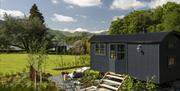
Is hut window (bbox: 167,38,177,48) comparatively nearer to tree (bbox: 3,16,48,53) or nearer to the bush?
the bush

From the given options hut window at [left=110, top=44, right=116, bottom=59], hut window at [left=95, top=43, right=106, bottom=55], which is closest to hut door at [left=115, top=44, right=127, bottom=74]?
hut window at [left=110, top=44, right=116, bottom=59]

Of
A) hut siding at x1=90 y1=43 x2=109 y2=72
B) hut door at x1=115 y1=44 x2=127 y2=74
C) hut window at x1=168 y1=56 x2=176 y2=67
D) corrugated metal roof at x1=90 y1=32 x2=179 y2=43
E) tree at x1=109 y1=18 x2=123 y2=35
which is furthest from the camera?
tree at x1=109 y1=18 x2=123 y2=35

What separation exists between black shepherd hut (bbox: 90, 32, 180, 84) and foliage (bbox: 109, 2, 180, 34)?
109ft

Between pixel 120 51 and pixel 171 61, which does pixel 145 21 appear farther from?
pixel 171 61

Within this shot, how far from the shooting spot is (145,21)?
207 feet

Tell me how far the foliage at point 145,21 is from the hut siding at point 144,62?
34.7 metres

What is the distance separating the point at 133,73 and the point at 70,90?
4.78 m

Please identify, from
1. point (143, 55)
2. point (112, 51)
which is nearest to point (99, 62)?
point (112, 51)

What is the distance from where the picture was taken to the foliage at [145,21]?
186 ft

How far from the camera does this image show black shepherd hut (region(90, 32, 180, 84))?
16.1 metres

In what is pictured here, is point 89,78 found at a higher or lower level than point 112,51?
lower

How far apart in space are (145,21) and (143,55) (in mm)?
47710

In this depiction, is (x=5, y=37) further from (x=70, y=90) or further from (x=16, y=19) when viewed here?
(x=70, y=90)

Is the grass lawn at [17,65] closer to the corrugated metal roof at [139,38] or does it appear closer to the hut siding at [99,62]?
the hut siding at [99,62]
